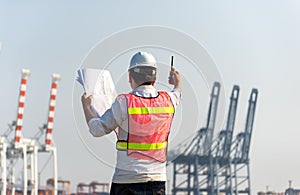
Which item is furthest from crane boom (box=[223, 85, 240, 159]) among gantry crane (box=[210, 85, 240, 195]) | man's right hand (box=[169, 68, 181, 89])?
man's right hand (box=[169, 68, 181, 89])

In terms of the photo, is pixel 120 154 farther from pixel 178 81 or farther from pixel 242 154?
pixel 242 154

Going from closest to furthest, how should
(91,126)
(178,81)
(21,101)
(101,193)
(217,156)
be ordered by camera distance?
(91,126)
(178,81)
(21,101)
(217,156)
(101,193)

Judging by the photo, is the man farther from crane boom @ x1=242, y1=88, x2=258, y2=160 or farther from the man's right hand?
crane boom @ x1=242, y1=88, x2=258, y2=160

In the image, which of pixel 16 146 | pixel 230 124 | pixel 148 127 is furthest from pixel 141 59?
pixel 230 124

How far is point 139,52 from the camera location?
4.52 metres

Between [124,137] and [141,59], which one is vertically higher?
[141,59]

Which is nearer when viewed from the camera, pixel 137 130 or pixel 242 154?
pixel 137 130

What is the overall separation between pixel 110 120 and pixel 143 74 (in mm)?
384

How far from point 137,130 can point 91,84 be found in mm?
426

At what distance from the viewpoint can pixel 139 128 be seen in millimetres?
4512

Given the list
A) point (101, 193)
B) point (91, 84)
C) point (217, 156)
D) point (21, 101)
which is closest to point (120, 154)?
point (91, 84)

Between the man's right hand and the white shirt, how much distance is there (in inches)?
10.1

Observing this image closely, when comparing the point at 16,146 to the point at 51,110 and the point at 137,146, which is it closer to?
the point at 51,110

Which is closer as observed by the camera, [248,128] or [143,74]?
[143,74]
